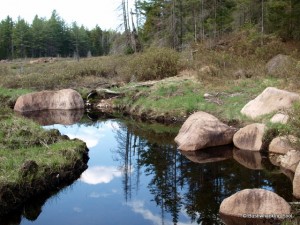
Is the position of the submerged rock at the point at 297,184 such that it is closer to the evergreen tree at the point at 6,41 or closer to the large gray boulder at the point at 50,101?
the large gray boulder at the point at 50,101

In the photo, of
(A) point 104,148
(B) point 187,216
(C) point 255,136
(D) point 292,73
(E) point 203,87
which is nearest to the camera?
(B) point 187,216

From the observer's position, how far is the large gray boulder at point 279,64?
66.1ft

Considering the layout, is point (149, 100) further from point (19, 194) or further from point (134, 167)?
point (19, 194)

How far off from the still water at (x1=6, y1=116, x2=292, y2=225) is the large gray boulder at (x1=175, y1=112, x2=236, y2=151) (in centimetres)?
35

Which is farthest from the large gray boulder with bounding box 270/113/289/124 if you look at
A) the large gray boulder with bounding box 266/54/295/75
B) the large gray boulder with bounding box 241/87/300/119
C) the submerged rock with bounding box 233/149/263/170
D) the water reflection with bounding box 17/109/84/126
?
the water reflection with bounding box 17/109/84/126

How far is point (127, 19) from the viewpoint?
139ft

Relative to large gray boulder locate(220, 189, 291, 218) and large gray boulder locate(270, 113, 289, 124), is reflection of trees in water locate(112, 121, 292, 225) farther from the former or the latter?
large gray boulder locate(270, 113, 289, 124)

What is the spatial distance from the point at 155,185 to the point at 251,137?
4.82m

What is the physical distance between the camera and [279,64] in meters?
22.3

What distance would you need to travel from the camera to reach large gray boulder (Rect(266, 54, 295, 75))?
20.2 metres

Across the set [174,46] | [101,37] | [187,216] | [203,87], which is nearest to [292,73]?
[203,87]

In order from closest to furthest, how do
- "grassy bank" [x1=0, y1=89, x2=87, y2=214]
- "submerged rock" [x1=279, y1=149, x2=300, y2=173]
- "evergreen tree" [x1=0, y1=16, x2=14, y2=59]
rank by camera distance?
1. "grassy bank" [x1=0, y1=89, x2=87, y2=214]
2. "submerged rock" [x1=279, y1=149, x2=300, y2=173]
3. "evergreen tree" [x1=0, y1=16, x2=14, y2=59]

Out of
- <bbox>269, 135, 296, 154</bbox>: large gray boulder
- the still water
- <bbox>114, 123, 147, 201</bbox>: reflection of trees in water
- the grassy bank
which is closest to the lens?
the still water

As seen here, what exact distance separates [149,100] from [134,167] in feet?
30.8
